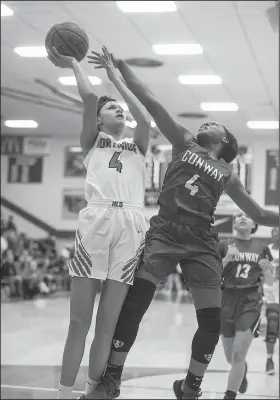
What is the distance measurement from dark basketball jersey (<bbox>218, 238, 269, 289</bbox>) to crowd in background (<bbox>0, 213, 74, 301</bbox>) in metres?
11.0

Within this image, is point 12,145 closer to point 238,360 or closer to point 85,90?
point 238,360

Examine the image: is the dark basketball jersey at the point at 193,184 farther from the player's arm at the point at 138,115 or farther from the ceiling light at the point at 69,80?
the ceiling light at the point at 69,80

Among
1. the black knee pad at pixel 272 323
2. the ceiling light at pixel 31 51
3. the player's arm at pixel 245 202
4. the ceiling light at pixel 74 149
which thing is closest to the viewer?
the player's arm at pixel 245 202

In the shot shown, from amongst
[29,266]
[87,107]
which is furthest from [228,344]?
[29,266]

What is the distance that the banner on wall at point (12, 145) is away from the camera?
2062cm

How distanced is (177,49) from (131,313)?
939 centimetres

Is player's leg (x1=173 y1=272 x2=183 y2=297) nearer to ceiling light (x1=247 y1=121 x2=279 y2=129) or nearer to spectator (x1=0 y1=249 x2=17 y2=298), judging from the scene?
ceiling light (x1=247 y1=121 x2=279 y2=129)

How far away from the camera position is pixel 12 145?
20.7 m

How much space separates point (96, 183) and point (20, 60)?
1027cm

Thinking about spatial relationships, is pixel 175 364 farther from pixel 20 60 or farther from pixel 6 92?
pixel 6 92

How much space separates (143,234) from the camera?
3.54m

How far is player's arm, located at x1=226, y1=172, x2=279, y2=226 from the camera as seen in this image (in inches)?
151

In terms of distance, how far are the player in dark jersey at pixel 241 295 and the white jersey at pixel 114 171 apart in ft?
7.24

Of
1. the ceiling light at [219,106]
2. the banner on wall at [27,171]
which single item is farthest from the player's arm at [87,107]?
the banner on wall at [27,171]
